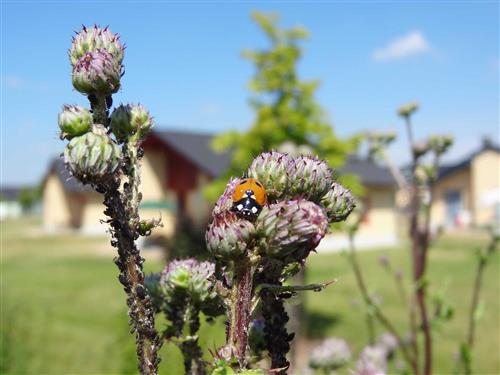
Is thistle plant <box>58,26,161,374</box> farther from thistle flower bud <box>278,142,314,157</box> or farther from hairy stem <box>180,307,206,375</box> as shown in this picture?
thistle flower bud <box>278,142,314,157</box>

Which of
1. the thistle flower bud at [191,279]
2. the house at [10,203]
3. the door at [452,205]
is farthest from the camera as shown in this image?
the house at [10,203]

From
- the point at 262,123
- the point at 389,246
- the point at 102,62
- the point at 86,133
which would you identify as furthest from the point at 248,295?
the point at 389,246

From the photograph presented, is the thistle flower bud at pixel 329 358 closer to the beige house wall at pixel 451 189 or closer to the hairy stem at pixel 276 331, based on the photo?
the hairy stem at pixel 276 331

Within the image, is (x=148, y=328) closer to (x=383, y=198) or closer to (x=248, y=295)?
(x=248, y=295)

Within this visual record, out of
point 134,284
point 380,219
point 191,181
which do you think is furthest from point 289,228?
point 380,219

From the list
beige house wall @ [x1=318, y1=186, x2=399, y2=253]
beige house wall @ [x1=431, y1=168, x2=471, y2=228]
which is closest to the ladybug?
beige house wall @ [x1=318, y1=186, x2=399, y2=253]

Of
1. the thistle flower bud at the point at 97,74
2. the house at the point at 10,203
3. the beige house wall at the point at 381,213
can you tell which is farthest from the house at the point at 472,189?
the house at the point at 10,203
